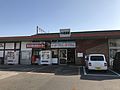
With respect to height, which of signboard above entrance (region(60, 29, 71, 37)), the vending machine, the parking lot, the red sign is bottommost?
the parking lot

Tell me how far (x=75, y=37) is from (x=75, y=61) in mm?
3287

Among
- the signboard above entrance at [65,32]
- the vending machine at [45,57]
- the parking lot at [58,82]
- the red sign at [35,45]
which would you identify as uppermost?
the signboard above entrance at [65,32]

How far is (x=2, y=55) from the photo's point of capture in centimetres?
2586

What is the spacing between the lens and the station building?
2244 cm

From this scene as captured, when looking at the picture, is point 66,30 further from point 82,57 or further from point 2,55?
point 2,55

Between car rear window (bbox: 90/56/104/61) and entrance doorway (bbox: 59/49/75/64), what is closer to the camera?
car rear window (bbox: 90/56/104/61)

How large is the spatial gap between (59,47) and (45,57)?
2.34 m

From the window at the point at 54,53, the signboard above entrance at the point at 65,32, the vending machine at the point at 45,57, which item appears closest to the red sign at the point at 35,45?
the vending machine at the point at 45,57

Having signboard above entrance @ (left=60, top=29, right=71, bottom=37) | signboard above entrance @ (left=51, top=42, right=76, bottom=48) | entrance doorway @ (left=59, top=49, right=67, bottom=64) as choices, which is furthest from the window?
signboard above entrance @ (left=60, top=29, right=71, bottom=37)

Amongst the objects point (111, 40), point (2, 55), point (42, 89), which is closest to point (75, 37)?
point (111, 40)

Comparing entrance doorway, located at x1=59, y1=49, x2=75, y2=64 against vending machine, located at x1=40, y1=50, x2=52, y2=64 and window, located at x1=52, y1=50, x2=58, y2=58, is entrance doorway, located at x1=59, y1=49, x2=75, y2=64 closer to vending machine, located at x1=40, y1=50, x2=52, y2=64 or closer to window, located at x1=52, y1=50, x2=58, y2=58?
window, located at x1=52, y1=50, x2=58, y2=58

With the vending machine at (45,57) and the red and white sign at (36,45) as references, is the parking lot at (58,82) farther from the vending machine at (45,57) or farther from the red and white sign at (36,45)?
the red and white sign at (36,45)

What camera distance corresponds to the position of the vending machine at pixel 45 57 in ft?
77.2

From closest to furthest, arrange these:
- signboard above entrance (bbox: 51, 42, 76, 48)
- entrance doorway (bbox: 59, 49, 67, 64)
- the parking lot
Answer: the parking lot, signboard above entrance (bbox: 51, 42, 76, 48), entrance doorway (bbox: 59, 49, 67, 64)
